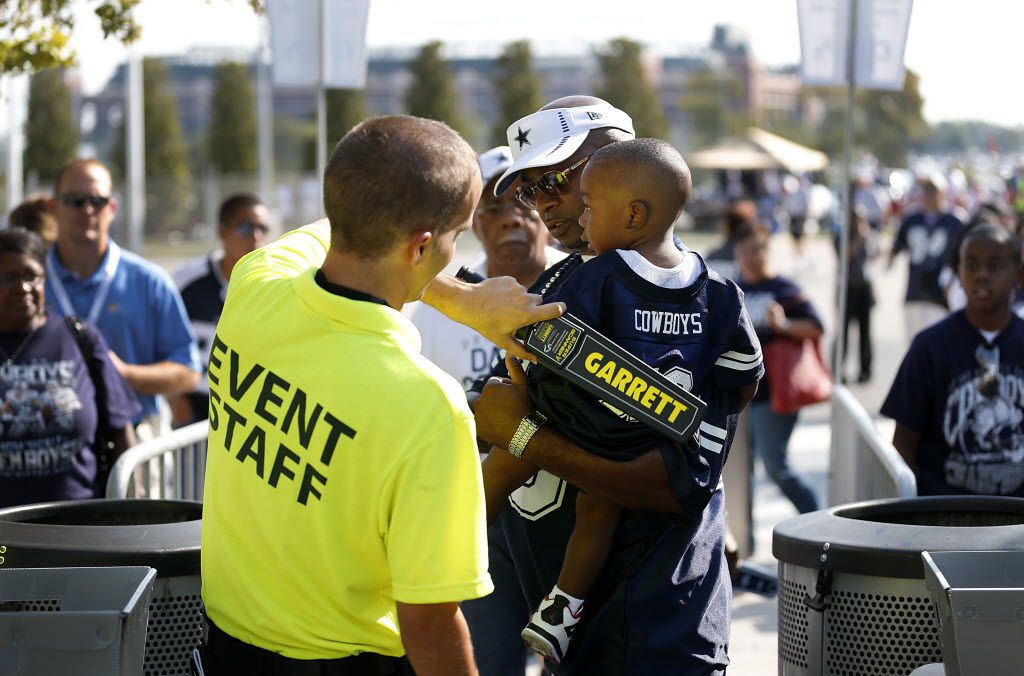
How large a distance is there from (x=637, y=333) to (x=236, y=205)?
17.1 feet

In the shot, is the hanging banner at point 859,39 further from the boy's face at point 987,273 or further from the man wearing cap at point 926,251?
the man wearing cap at point 926,251

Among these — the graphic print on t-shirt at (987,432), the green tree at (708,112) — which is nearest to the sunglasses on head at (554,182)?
the graphic print on t-shirt at (987,432)

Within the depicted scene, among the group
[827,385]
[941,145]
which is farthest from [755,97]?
[827,385]

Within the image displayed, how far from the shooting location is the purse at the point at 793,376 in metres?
7.93

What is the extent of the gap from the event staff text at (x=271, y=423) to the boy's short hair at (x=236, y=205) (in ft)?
17.2

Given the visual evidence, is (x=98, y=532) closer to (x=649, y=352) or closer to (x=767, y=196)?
(x=649, y=352)

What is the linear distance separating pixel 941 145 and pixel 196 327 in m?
122

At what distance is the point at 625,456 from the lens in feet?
9.39

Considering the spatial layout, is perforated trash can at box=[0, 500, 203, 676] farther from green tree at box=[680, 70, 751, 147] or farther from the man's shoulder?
green tree at box=[680, 70, 751, 147]

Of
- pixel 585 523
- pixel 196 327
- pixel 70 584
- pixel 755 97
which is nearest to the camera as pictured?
pixel 70 584

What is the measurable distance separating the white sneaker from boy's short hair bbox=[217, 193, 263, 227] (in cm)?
505

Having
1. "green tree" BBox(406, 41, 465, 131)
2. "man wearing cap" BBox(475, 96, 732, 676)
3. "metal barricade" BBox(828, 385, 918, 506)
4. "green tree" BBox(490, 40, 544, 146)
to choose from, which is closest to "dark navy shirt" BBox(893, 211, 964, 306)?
"metal barricade" BBox(828, 385, 918, 506)

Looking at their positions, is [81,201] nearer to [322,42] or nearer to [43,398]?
[322,42]

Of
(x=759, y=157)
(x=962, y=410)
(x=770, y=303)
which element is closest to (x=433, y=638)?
(x=962, y=410)
